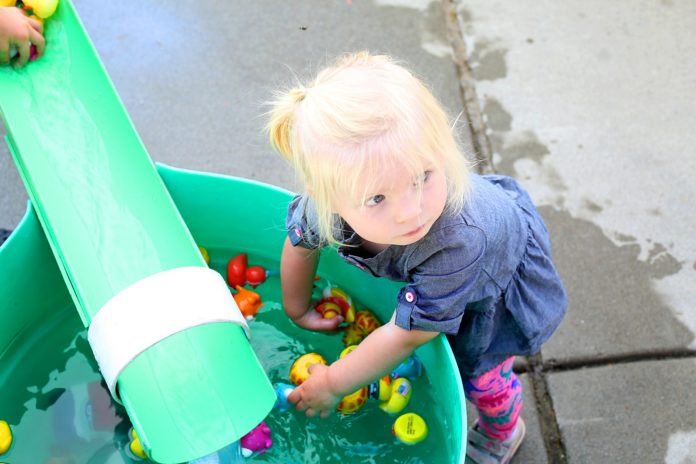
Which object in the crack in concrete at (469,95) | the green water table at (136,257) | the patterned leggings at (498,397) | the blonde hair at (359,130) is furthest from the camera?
the crack in concrete at (469,95)

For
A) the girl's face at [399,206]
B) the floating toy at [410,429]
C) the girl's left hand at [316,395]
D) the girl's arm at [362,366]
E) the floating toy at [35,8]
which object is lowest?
the floating toy at [410,429]

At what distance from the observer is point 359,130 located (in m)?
0.89

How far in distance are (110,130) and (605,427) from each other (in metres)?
1.03

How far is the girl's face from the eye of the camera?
0.91 m

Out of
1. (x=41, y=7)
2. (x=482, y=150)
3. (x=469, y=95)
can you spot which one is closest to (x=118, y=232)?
(x=41, y=7)

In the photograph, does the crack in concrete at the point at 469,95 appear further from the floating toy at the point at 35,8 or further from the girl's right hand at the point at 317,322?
the floating toy at the point at 35,8

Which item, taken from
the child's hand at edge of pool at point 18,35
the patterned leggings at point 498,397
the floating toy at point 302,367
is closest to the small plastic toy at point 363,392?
the floating toy at point 302,367

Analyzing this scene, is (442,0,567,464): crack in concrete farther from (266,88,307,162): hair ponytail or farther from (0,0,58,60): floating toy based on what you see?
(0,0,58,60): floating toy

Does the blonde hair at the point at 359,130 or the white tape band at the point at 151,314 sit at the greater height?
the blonde hair at the point at 359,130

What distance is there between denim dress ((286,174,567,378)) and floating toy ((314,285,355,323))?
266mm

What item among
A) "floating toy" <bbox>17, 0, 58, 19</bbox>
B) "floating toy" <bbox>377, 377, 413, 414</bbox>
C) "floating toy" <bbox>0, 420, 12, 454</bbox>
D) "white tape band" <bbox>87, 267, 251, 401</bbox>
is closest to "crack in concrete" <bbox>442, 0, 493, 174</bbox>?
"floating toy" <bbox>377, 377, 413, 414</bbox>

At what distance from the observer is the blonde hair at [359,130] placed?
2.94 feet

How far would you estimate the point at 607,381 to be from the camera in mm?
1429

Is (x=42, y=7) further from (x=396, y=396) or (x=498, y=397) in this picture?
(x=498, y=397)
